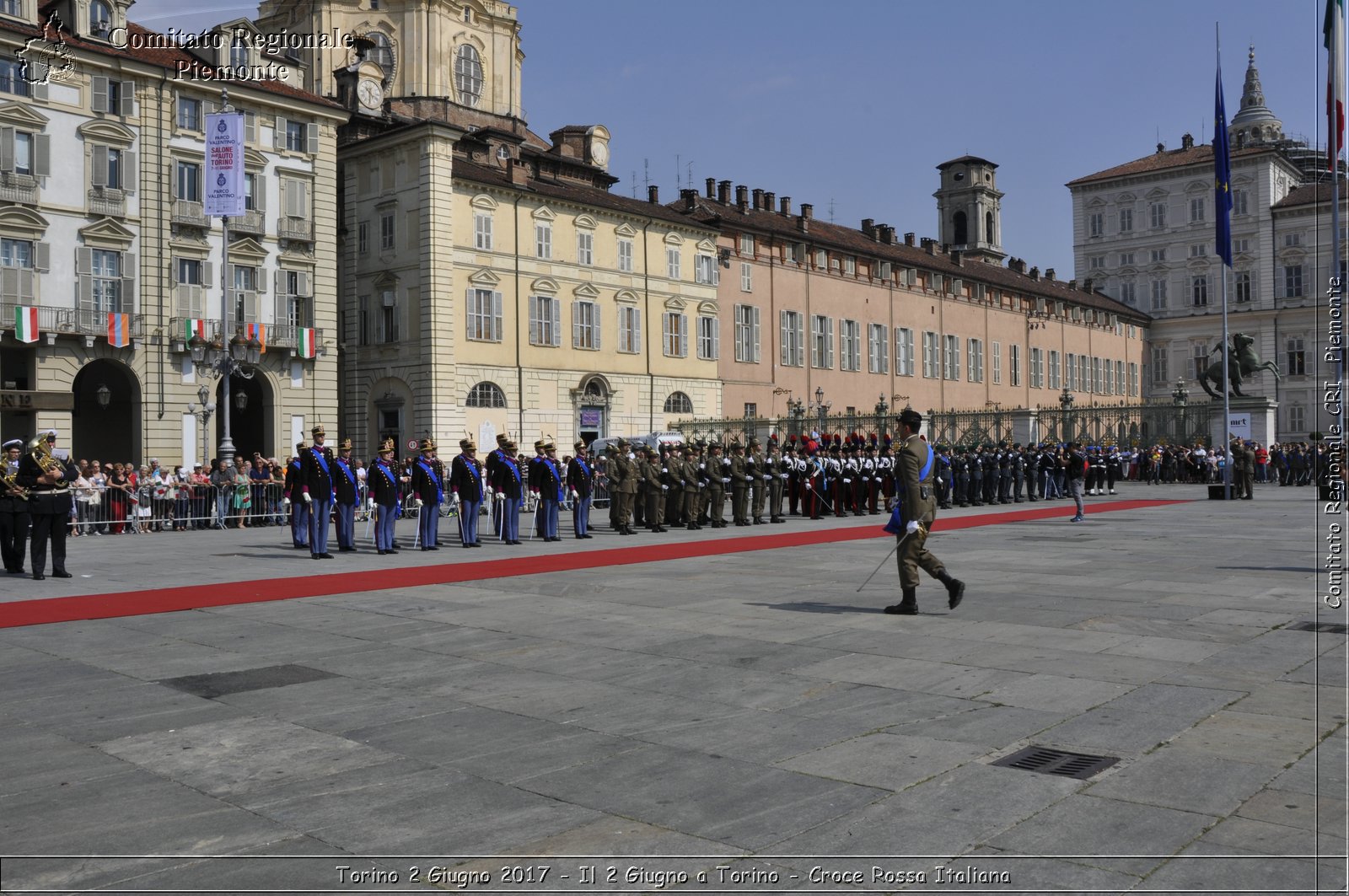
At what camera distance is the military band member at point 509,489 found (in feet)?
65.0

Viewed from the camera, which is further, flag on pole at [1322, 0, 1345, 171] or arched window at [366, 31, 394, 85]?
arched window at [366, 31, 394, 85]

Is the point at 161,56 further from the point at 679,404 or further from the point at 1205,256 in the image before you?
the point at 1205,256

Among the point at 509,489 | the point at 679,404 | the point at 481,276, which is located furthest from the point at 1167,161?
the point at 509,489

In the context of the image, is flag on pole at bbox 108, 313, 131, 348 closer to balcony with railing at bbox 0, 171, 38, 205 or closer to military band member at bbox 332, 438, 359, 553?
balcony with railing at bbox 0, 171, 38, 205

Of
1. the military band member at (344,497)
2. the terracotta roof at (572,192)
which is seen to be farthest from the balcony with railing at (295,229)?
the military band member at (344,497)

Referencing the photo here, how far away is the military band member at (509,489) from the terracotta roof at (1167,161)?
81167mm

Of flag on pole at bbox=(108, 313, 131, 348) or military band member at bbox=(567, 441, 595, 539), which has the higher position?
flag on pole at bbox=(108, 313, 131, 348)

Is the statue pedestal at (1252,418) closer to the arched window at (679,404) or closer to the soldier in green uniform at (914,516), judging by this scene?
the arched window at (679,404)

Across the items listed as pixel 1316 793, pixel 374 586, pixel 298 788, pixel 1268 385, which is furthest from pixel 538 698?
pixel 1268 385

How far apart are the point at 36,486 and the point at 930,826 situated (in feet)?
43.7

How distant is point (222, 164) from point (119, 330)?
10.9 metres

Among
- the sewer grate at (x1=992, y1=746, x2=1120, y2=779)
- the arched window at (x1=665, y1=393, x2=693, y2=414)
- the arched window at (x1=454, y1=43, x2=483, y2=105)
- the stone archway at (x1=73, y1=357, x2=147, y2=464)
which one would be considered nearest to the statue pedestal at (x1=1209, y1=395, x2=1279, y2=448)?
the arched window at (x1=665, y1=393, x2=693, y2=414)

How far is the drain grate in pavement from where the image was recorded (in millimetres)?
7754

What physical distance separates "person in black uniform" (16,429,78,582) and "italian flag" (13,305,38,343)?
22.4 m
